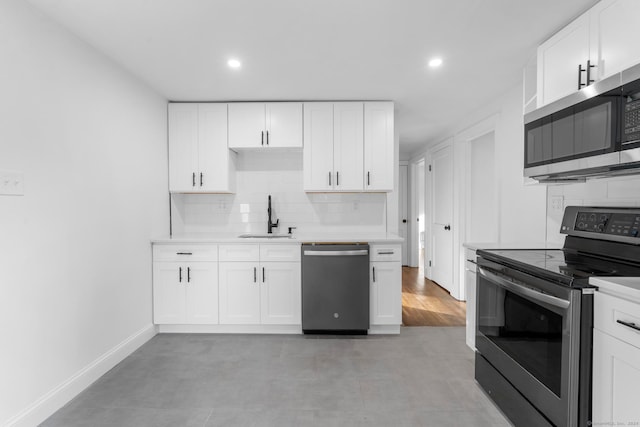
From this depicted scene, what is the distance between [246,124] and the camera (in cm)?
341

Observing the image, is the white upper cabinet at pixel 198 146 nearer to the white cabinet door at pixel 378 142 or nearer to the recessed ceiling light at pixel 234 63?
the recessed ceiling light at pixel 234 63

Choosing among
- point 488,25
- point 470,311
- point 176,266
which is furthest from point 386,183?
point 176,266

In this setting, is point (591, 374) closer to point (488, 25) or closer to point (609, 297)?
point (609, 297)

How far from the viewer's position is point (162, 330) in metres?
3.26

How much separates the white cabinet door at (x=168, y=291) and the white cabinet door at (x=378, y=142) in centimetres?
210

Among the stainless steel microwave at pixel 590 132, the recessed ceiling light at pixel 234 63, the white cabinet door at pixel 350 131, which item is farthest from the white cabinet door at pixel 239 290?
the stainless steel microwave at pixel 590 132

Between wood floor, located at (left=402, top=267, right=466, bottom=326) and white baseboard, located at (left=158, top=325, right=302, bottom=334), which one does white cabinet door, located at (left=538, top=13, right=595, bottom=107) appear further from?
white baseboard, located at (left=158, top=325, right=302, bottom=334)

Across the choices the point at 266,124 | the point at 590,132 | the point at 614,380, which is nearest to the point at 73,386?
the point at 266,124

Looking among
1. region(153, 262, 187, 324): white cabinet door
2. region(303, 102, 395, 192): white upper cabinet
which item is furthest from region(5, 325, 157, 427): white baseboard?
region(303, 102, 395, 192): white upper cabinet

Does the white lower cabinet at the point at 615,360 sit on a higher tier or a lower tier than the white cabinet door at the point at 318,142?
lower

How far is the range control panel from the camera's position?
1.67 metres

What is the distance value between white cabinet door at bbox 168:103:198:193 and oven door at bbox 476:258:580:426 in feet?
9.26

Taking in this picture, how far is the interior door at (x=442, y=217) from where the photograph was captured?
15.0 feet

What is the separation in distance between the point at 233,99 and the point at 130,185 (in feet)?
4.30
